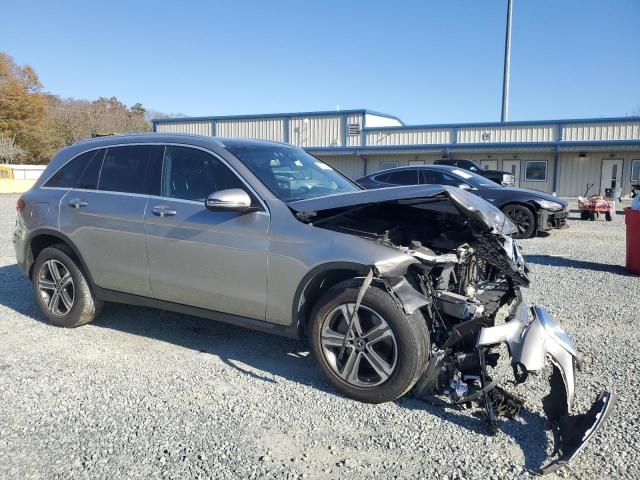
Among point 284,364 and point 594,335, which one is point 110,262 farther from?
point 594,335

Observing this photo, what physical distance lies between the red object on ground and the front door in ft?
20.4

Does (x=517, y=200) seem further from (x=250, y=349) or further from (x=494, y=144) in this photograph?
(x=494, y=144)

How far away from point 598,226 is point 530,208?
380cm

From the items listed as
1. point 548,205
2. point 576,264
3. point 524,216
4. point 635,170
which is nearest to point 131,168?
point 576,264

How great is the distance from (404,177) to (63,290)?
355 inches

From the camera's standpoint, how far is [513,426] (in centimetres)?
323

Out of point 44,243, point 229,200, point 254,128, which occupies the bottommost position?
point 44,243

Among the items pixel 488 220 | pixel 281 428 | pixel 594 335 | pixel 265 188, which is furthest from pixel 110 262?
pixel 594 335

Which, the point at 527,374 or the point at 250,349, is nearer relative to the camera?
the point at 527,374

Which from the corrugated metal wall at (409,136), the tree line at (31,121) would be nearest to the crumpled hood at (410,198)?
the corrugated metal wall at (409,136)

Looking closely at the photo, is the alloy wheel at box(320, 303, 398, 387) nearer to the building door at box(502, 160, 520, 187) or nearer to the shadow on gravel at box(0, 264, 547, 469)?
the shadow on gravel at box(0, 264, 547, 469)

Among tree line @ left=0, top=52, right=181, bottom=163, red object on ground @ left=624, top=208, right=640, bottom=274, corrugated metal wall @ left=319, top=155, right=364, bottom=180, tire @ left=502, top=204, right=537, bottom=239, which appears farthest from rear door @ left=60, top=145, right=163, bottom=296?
tree line @ left=0, top=52, right=181, bottom=163

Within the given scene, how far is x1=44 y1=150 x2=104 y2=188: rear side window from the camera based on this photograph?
16.5 feet

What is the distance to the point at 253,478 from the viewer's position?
2.73 metres
